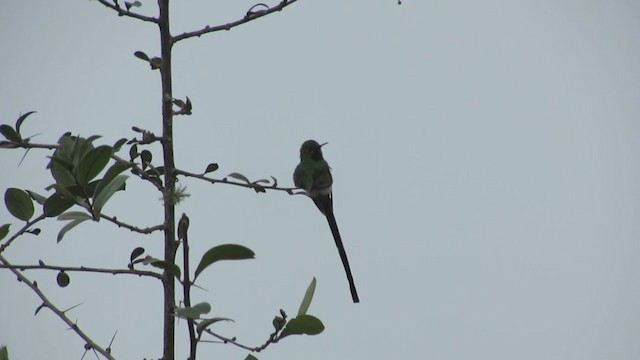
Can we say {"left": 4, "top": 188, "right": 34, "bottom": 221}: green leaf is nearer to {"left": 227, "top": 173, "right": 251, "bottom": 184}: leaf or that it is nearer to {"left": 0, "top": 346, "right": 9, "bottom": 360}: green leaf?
{"left": 0, "top": 346, "right": 9, "bottom": 360}: green leaf

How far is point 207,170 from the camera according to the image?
2.37 meters

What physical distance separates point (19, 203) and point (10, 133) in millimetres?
233

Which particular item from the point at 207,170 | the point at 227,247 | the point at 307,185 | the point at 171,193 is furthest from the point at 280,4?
the point at 307,185

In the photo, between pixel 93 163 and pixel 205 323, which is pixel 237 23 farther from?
pixel 205 323

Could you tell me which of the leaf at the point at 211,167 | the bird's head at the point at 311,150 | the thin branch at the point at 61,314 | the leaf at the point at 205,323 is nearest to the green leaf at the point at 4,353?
the thin branch at the point at 61,314

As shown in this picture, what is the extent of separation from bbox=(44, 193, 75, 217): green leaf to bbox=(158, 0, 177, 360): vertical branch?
31cm

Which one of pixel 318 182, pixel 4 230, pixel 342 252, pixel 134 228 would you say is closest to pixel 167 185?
pixel 134 228

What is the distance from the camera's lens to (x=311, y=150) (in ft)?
14.3

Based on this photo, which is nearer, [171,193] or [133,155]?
[171,193]

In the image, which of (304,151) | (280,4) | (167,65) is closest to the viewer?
(167,65)

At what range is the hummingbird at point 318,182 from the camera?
10.2 feet

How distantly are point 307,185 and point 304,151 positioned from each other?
1.43ft

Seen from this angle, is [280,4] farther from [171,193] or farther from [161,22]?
[171,193]

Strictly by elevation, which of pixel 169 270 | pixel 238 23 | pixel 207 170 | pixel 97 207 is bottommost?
pixel 169 270
